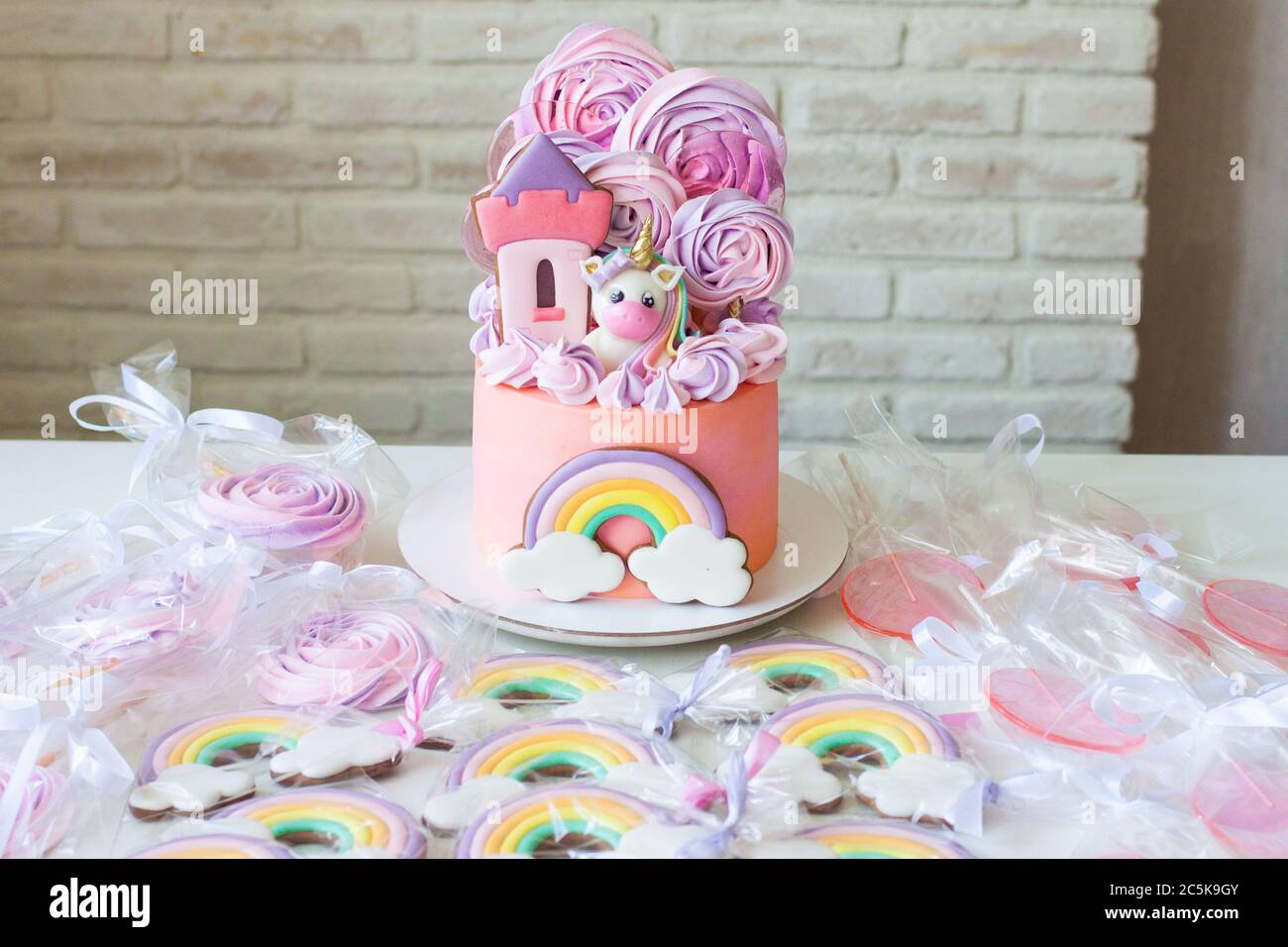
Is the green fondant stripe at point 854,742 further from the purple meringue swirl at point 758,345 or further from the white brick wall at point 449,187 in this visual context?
the white brick wall at point 449,187

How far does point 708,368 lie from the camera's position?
3.15 feet

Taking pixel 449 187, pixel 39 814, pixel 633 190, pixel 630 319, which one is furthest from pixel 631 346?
pixel 449 187

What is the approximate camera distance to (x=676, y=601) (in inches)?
38.0

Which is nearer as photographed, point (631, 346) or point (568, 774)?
point (568, 774)

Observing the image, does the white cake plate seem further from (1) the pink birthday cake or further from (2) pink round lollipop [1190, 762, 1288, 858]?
(2) pink round lollipop [1190, 762, 1288, 858]

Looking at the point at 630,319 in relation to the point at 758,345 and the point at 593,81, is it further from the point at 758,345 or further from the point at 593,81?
the point at 593,81

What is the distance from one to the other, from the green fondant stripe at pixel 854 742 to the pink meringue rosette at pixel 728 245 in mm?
382

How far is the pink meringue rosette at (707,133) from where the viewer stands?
39.6 inches

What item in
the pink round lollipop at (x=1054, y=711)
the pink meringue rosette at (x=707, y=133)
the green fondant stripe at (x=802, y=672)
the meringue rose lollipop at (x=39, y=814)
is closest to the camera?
the meringue rose lollipop at (x=39, y=814)

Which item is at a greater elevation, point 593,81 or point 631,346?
point 593,81

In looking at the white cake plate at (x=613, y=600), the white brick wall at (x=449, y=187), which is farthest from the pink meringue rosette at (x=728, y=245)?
the white brick wall at (x=449, y=187)

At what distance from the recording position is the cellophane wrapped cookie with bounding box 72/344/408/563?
3.35 ft

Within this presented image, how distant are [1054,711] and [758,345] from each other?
1.16ft
